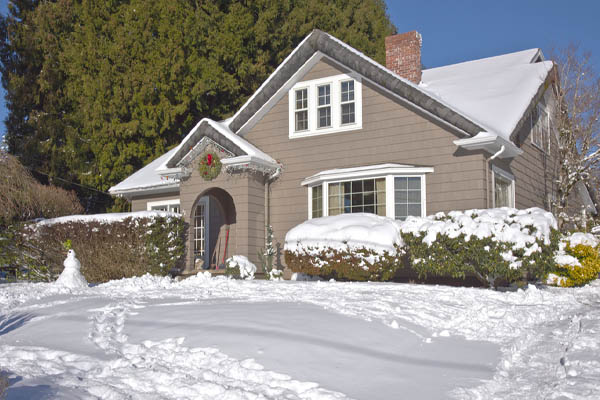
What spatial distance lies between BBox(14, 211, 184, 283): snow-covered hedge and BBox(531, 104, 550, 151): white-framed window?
11128 mm

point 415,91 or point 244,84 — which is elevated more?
point 244,84

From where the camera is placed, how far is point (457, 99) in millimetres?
15617

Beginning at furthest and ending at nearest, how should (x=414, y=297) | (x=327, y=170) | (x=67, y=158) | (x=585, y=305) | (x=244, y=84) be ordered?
(x=244, y=84)
(x=67, y=158)
(x=327, y=170)
(x=585, y=305)
(x=414, y=297)

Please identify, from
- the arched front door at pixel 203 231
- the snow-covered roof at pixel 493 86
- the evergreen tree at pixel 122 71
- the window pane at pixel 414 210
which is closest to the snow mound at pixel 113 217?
the arched front door at pixel 203 231

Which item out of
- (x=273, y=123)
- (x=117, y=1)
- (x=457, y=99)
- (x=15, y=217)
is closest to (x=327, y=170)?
(x=273, y=123)

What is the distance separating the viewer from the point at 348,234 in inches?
483

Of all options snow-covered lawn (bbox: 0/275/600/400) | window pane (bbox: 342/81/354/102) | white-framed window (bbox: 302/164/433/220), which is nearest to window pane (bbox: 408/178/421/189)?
white-framed window (bbox: 302/164/433/220)

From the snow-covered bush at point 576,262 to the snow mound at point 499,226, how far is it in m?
2.66

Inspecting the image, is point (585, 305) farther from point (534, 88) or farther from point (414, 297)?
point (534, 88)

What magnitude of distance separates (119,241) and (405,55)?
9.98m

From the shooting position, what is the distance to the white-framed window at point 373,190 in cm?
1361

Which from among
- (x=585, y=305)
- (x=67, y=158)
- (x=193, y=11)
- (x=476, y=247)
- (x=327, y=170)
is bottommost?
(x=585, y=305)

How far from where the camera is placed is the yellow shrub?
13.5 metres

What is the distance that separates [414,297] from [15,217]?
12.7 meters
